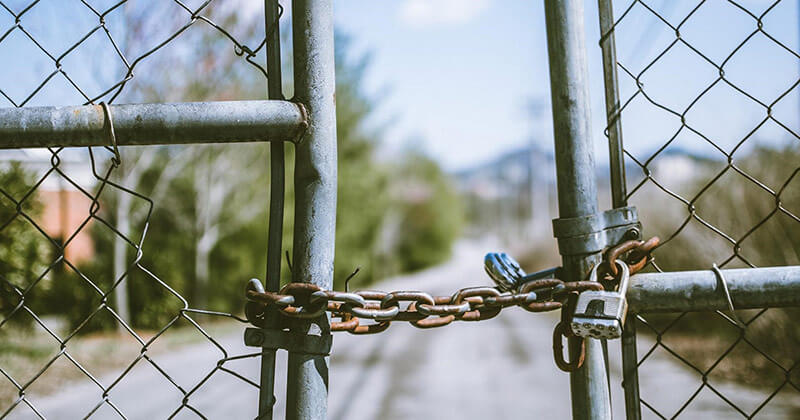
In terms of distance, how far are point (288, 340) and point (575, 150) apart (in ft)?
1.71

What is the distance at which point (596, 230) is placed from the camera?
3.11 ft

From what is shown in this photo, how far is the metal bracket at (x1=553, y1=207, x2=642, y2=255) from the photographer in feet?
3.10

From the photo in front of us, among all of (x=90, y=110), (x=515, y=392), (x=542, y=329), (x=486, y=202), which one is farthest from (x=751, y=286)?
(x=486, y=202)

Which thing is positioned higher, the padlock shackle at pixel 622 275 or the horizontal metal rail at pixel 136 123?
the horizontal metal rail at pixel 136 123

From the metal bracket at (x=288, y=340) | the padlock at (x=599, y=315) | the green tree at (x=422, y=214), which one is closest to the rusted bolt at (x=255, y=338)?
the metal bracket at (x=288, y=340)

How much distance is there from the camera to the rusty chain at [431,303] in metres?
0.86

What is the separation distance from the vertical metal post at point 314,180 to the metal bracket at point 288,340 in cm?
1

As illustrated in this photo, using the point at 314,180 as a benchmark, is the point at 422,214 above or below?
above

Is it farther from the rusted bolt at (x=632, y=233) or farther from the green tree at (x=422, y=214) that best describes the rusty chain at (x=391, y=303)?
the green tree at (x=422, y=214)

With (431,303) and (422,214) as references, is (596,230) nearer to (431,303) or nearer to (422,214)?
(431,303)

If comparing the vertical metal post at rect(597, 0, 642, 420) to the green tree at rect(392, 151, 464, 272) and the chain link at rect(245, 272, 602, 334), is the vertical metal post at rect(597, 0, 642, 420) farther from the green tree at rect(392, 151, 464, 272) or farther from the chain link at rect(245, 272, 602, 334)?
the green tree at rect(392, 151, 464, 272)

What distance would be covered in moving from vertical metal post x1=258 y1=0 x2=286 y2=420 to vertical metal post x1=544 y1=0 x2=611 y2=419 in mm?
429

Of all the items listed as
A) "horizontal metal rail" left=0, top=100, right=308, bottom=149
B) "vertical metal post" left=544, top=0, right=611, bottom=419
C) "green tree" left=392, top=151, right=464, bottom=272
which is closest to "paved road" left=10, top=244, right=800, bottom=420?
"vertical metal post" left=544, top=0, right=611, bottom=419

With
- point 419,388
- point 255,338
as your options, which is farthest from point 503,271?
point 419,388
